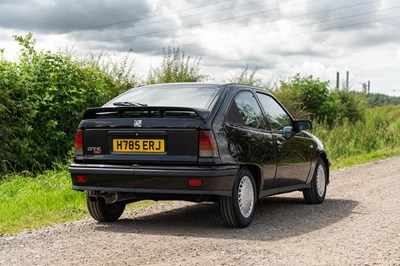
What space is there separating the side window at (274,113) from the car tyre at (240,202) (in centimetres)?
128

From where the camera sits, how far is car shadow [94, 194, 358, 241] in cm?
704

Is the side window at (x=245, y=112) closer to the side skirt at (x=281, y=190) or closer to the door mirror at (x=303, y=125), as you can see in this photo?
the side skirt at (x=281, y=190)

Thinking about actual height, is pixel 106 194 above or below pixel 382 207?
above

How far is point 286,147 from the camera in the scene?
8.58 m

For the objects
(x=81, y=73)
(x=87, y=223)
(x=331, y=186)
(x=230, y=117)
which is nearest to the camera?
(x=230, y=117)

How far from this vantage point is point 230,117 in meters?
7.30

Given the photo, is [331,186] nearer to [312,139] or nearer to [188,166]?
[312,139]

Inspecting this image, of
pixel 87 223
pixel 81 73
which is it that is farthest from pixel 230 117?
pixel 81 73

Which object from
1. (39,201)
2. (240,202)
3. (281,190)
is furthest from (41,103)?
(240,202)

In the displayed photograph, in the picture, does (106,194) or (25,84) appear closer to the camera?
(106,194)

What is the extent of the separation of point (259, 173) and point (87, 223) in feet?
7.17

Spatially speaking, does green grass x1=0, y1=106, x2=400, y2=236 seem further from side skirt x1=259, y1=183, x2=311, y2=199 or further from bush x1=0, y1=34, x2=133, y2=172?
Answer: side skirt x1=259, y1=183, x2=311, y2=199

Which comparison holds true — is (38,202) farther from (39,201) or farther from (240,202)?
(240,202)

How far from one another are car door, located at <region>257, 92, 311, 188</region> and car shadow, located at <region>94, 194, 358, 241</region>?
47 centimetres
